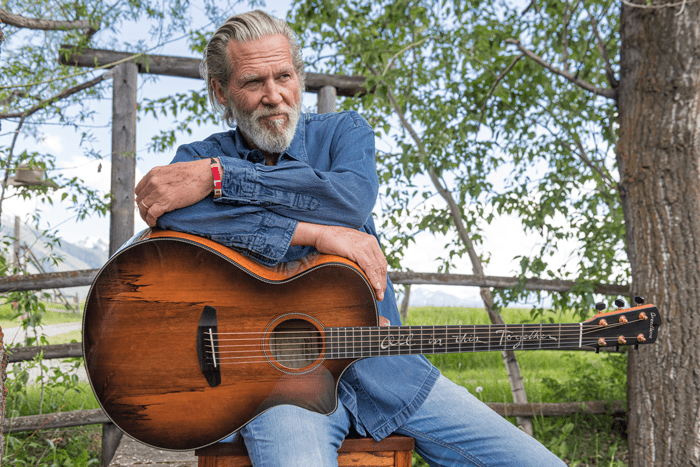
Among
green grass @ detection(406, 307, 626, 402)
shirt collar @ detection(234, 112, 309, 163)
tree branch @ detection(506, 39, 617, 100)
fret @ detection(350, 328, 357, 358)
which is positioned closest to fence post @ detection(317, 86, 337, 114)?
tree branch @ detection(506, 39, 617, 100)

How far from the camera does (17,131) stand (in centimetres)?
336

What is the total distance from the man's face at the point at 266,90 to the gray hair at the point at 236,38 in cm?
3

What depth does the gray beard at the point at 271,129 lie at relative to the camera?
1.79 m

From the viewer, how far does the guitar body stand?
4.75ft

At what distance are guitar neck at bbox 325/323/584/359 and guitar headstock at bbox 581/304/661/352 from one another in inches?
1.3

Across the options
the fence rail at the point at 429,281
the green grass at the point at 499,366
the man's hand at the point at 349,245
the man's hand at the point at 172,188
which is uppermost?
the man's hand at the point at 172,188

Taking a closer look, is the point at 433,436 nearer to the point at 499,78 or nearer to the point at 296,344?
the point at 296,344

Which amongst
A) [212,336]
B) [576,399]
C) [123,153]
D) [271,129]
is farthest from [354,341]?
[576,399]

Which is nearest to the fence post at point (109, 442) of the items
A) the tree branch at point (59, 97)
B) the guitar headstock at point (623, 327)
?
the tree branch at point (59, 97)

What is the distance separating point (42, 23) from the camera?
284cm

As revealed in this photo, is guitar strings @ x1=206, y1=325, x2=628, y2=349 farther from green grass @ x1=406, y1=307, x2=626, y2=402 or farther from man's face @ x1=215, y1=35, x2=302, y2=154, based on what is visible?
green grass @ x1=406, y1=307, x2=626, y2=402

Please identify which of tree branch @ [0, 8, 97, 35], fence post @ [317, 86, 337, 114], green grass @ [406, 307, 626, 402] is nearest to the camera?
tree branch @ [0, 8, 97, 35]

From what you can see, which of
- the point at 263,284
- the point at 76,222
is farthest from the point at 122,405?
the point at 76,222
